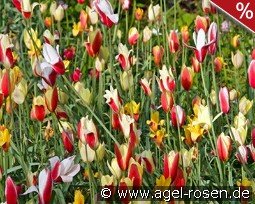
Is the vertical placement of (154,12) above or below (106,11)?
below

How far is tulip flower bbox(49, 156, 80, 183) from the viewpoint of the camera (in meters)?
1.62

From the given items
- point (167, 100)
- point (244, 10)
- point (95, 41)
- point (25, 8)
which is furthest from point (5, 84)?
point (244, 10)

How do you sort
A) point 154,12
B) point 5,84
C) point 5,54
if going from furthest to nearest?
point 154,12, point 5,54, point 5,84

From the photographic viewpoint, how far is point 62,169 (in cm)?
166

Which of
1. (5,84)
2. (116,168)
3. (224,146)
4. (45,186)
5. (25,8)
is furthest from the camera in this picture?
(25,8)

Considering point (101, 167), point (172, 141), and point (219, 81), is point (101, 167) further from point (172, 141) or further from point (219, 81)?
point (219, 81)

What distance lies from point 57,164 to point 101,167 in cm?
24

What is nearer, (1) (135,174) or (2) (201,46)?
(1) (135,174)

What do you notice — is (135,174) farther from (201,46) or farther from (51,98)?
(201,46)

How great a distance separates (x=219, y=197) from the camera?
1897mm

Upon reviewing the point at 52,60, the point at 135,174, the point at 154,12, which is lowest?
the point at 154,12

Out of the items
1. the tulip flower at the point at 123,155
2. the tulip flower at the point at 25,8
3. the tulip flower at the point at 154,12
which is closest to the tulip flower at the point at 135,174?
the tulip flower at the point at 123,155

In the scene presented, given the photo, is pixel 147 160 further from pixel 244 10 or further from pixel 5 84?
pixel 244 10

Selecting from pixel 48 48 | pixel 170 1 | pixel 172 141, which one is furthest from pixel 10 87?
pixel 170 1
